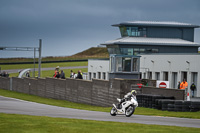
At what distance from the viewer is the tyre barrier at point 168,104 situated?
→ 2522 centimetres

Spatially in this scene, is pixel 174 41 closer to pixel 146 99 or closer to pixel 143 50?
pixel 143 50

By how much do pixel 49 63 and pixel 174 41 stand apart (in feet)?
137

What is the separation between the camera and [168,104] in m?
25.7

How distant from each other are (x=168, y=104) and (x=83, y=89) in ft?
48.3

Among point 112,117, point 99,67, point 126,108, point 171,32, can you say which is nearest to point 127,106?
point 126,108

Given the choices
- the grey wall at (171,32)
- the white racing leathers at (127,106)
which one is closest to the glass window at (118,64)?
the white racing leathers at (127,106)

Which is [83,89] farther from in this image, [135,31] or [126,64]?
[135,31]

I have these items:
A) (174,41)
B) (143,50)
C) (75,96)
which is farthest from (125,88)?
(174,41)

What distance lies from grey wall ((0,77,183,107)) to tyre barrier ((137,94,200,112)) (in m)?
1.53

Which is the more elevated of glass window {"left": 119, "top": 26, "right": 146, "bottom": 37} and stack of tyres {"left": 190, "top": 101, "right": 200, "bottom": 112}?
glass window {"left": 119, "top": 26, "right": 146, "bottom": 37}

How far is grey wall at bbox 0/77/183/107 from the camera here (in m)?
31.7

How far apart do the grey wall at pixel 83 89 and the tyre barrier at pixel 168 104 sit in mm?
1529

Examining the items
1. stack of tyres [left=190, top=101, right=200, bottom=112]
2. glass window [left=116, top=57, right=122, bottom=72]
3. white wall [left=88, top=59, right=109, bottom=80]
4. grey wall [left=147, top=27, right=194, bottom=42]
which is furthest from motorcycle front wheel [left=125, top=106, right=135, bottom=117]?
grey wall [left=147, top=27, right=194, bottom=42]

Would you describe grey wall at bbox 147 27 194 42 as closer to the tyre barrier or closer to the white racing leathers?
the tyre barrier
